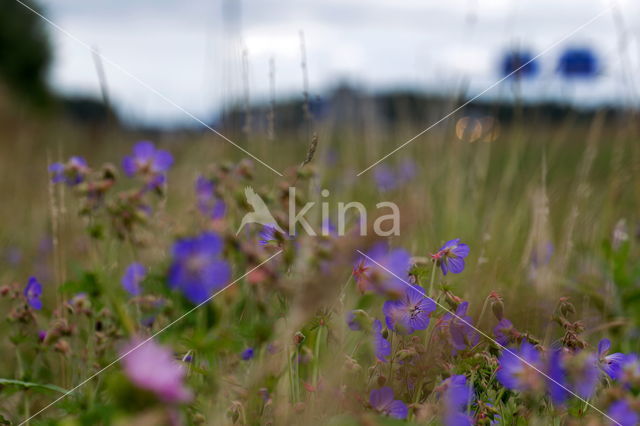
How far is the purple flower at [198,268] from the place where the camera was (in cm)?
92

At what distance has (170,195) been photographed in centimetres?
376

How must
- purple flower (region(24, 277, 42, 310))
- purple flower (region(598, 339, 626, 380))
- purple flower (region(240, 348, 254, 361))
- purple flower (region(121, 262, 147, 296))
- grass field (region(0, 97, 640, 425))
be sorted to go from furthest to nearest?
purple flower (region(121, 262, 147, 296)), purple flower (region(24, 277, 42, 310)), purple flower (region(240, 348, 254, 361)), purple flower (region(598, 339, 626, 380)), grass field (region(0, 97, 640, 425))

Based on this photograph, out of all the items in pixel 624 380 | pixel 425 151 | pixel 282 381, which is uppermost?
pixel 624 380

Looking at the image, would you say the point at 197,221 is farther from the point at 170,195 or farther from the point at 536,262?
the point at 170,195

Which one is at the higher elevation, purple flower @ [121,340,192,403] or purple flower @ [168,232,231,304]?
purple flower @ [121,340,192,403]

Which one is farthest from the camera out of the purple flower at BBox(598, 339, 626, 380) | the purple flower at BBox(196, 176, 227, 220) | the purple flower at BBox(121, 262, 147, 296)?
the purple flower at BBox(196, 176, 227, 220)

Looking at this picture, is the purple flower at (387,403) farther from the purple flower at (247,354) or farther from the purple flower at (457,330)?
the purple flower at (247,354)

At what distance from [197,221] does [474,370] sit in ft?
3.12

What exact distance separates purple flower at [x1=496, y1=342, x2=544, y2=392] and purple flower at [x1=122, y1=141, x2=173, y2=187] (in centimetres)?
84

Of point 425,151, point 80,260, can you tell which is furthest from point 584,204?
point 80,260

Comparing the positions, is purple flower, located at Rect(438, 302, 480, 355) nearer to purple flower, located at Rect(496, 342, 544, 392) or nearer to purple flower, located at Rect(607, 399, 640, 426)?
purple flower, located at Rect(496, 342, 544, 392)

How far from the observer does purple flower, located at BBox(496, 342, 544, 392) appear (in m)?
0.89

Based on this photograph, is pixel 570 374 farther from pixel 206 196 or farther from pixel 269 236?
pixel 206 196

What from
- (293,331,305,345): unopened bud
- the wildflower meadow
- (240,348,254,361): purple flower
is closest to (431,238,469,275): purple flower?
the wildflower meadow
